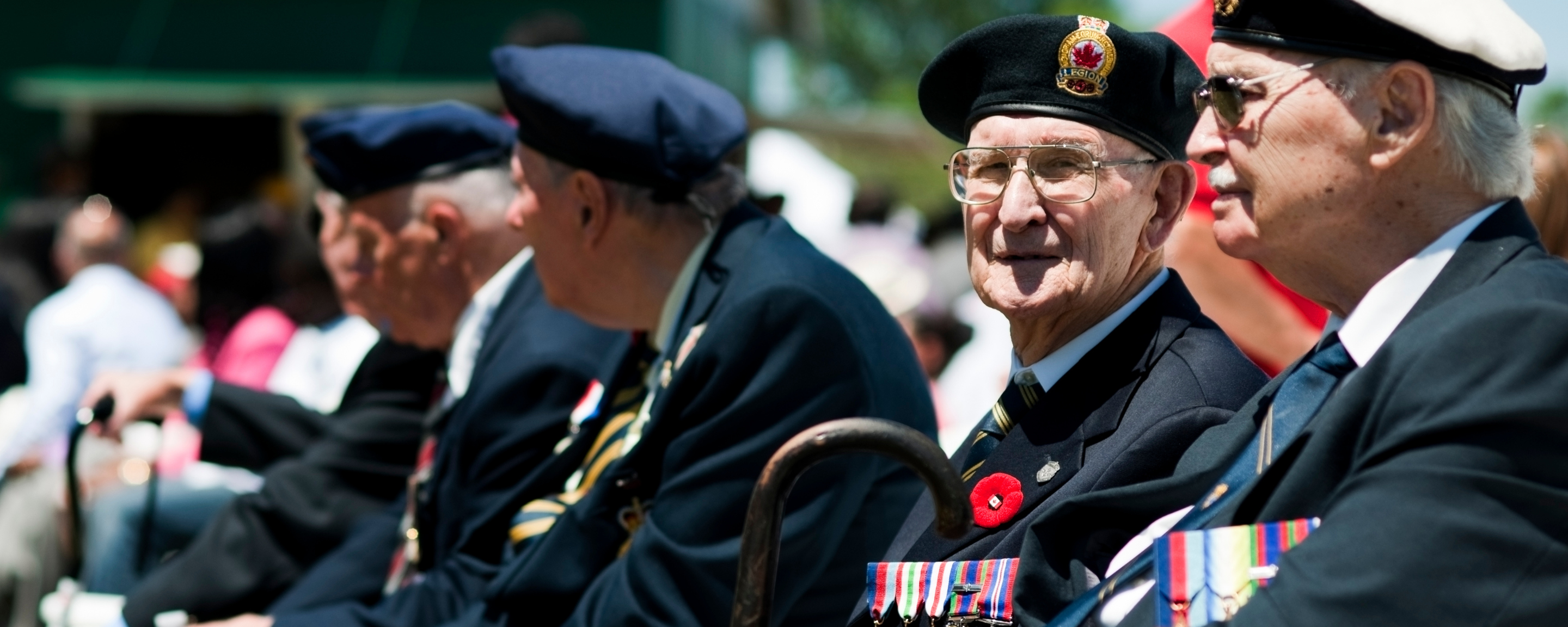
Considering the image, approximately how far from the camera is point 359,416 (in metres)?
4.61

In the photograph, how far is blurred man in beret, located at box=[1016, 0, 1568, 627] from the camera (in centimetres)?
162

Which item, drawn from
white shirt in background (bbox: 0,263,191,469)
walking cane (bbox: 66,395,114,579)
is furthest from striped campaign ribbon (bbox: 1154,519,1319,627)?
white shirt in background (bbox: 0,263,191,469)

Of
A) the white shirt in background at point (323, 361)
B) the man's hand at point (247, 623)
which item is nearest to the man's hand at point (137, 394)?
the man's hand at point (247, 623)

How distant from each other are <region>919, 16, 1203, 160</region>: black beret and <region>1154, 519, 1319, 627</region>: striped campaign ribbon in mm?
826

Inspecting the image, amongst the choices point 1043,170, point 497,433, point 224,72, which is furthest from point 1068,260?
point 224,72

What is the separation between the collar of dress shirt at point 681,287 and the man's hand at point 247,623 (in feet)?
4.60

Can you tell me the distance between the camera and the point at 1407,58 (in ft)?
6.22

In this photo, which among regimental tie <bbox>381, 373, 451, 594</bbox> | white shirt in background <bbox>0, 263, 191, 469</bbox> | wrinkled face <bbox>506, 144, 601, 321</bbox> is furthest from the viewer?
white shirt in background <bbox>0, 263, 191, 469</bbox>

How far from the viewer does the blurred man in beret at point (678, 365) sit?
287cm

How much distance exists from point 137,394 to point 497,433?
4.68 ft

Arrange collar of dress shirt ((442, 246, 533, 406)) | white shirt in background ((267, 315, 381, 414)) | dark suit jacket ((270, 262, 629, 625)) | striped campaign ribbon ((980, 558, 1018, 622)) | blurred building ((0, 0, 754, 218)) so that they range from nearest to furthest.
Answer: striped campaign ribbon ((980, 558, 1018, 622))
dark suit jacket ((270, 262, 629, 625))
collar of dress shirt ((442, 246, 533, 406))
white shirt in background ((267, 315, 381, 414))
blurred building ((0, 0, 754, 218))

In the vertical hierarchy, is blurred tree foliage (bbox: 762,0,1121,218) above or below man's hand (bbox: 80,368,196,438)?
below

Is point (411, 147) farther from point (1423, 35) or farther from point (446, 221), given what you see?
point (1423, 35)

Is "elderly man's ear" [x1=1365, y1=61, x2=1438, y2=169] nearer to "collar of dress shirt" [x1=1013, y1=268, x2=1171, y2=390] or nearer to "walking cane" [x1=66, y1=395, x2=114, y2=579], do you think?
"collar of dress shirt" [x1=1013, y1=268, x2=1171, y2=390]
